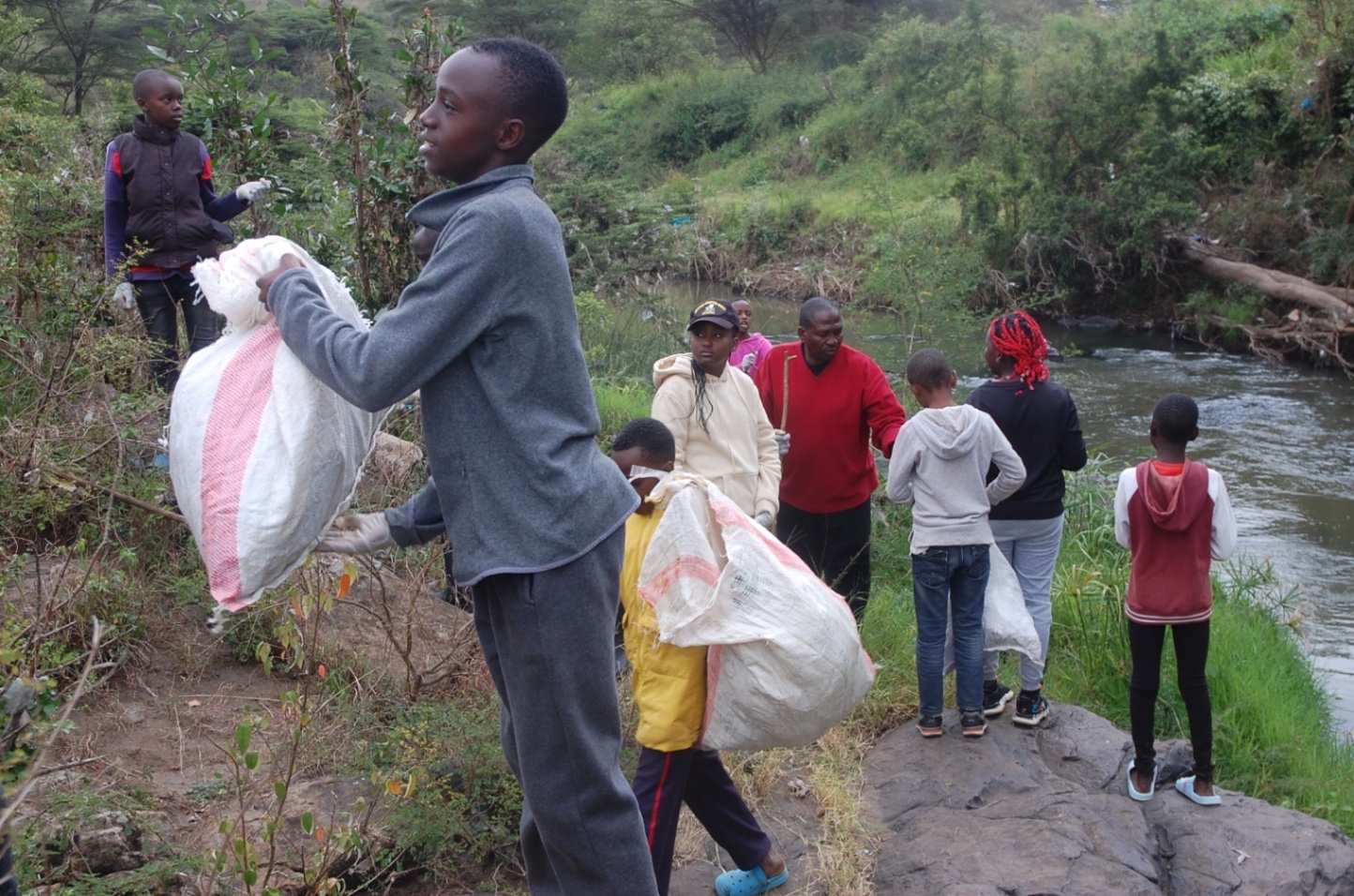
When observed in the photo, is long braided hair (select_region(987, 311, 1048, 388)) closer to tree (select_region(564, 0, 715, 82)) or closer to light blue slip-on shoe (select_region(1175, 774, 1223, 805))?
light blue slip-on shoe (select_region(1175, 774, 1223, 805))

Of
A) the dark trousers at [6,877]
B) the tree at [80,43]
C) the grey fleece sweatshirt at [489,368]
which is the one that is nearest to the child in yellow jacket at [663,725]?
the grey fleece sweatshirt at [489,368]

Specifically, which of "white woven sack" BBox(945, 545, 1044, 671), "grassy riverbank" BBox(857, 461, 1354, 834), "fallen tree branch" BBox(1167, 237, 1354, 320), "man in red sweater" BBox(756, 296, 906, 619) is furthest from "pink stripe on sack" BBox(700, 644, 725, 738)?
"fallen tree branch" BBox(1167, 237, 1354, 320)

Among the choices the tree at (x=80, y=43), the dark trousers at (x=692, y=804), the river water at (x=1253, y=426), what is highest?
the tree at (x=80, y=43)

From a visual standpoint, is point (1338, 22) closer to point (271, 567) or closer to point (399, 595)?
point (399, 595)

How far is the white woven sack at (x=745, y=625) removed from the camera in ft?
9.77

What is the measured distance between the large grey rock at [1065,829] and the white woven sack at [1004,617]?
36cm

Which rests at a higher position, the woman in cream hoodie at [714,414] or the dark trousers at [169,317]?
the dark trousers at [169,317]

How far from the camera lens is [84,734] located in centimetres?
352

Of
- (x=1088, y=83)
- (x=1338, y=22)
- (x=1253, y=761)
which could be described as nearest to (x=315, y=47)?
(x=1088, y=83)

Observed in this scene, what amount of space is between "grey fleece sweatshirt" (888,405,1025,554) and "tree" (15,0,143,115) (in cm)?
2251

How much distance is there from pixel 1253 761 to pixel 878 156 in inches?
852

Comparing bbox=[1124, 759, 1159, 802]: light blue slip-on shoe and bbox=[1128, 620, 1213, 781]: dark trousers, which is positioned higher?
bbox=[1128, 620, 1213, 781]: dark trousers

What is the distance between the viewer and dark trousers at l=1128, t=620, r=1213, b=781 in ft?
14.4

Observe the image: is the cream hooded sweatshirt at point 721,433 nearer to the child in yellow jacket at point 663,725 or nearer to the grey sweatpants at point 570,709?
the child in yellow jacket at point 663,725
